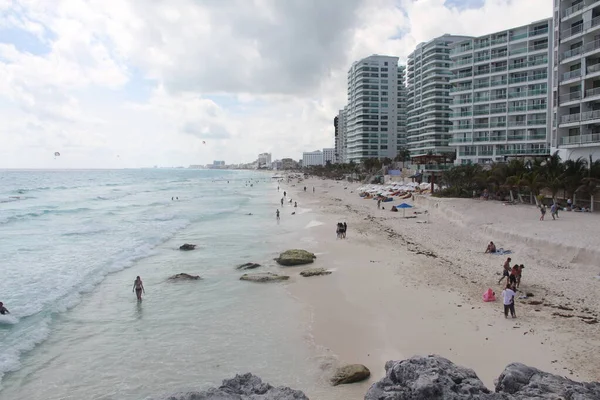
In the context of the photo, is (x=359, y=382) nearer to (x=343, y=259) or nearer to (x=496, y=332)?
(x=496, y=332)

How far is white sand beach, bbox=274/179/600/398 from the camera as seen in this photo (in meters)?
11.5

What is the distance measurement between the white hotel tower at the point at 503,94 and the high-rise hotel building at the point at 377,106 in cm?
6746

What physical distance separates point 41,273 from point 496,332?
21.8 metres

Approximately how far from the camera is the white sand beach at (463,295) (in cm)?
1153

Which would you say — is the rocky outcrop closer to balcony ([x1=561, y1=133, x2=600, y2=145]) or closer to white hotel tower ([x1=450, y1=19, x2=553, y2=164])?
balcony ([x1=561, y1=133, x2=600, y2=145])

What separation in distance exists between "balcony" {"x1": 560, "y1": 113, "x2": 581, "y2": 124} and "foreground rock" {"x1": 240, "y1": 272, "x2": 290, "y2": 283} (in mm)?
32655

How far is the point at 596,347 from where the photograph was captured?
36.9 ft

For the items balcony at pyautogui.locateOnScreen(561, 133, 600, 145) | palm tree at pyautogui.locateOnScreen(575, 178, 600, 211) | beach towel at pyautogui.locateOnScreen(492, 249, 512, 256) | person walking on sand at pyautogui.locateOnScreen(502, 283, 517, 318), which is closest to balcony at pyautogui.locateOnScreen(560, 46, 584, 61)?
balcony at pyautogui.locateOnScreen(561, 133, 600, 145)

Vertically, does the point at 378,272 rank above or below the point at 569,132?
below

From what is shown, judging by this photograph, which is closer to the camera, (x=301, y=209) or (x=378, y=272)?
(x=378, y=272)

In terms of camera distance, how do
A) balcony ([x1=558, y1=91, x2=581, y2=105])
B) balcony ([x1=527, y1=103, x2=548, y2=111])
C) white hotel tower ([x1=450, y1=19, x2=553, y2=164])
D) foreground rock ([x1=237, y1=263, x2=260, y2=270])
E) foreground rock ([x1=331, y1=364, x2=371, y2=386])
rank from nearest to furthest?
foreground rock ([x1=331, y1=364, x2=371, y2=386]) → foreground rock ([x1=237, y1=263, x2=260, y2=270]) → balcony ([x1=558, y1=91, x2=581, y2=105]) → balcony ([x1=527, y1=103, x2=548, y2=111]) → white hotel tower ([x1=450, y1=19, x2=553, y2=164])

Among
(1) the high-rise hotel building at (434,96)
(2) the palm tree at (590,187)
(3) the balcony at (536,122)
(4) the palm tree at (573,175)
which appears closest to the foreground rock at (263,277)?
(2) the palm tree at (590,187)

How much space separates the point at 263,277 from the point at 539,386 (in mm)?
14493

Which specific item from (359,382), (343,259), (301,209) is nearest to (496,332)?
(359,382)
